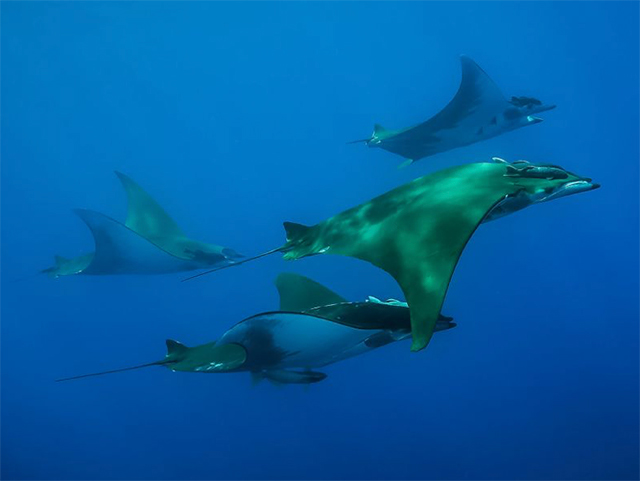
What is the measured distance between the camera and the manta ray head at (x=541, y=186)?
2.07 meters

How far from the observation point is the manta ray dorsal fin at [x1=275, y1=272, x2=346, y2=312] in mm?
3123

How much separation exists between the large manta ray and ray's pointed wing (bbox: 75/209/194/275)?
203 centimetres

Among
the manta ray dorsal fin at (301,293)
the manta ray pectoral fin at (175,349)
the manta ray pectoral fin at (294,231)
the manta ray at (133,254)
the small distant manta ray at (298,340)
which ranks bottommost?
the small distant manta ray at (298,340)

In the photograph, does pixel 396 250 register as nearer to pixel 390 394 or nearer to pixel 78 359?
pixel 390 394

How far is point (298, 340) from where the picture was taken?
8.38 feet

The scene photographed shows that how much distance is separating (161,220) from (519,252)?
565cm

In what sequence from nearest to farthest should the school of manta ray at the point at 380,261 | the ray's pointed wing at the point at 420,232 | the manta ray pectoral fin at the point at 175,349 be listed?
the ray's pointed wing at the point at 420,232 < the school of manta ray at the point at 380,261 < the manta ray pectoral fin at the point at 175,349

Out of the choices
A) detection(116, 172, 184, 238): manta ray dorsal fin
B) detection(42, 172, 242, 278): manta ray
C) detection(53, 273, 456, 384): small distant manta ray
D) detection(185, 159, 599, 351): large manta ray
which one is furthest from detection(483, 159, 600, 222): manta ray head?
detection(116, 172, 184, 238): manta ray dorsal fin

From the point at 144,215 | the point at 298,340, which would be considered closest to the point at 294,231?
the point at 298,340

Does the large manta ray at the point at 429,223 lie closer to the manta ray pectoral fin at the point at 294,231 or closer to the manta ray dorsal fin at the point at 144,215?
the manta ray pectoral fin at the point at 294,231

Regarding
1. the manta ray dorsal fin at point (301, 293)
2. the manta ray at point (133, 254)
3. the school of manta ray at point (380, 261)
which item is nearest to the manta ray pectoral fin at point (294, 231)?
the school of manta ray at point (380, 261)

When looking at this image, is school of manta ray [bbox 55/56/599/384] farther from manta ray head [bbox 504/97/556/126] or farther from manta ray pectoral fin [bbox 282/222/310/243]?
manta ray head [bbox 504/97/556/126]

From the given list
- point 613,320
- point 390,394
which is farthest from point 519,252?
point 390,394

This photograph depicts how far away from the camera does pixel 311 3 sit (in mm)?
10805
